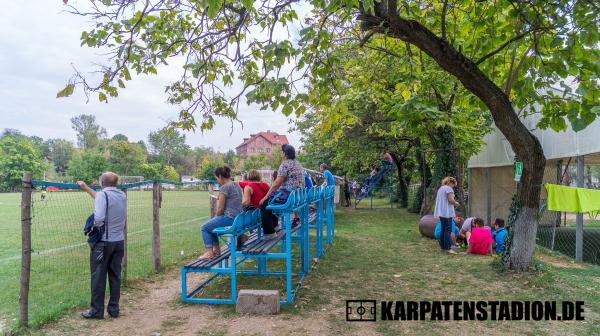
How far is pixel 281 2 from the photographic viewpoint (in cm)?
594

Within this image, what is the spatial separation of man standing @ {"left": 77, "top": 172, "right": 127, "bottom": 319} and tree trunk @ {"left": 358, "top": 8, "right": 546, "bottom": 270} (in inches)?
162

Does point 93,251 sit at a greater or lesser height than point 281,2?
lesser

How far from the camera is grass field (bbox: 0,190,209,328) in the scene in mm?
5645

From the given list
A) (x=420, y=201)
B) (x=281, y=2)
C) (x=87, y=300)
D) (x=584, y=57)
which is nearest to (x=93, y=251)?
(x=87, y=300)

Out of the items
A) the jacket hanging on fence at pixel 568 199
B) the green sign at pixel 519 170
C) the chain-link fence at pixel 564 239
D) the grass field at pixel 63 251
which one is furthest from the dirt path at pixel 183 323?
the chain-link fence at pixel 564 239

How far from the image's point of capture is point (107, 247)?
5035 mm

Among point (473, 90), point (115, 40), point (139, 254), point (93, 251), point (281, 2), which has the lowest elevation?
point (139, 254)

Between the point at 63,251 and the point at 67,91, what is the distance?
5752 mm

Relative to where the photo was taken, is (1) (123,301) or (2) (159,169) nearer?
(1) (123,301)

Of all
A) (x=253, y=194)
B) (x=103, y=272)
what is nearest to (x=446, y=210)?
(x=253, y=194)

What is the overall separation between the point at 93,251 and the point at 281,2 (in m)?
3.94

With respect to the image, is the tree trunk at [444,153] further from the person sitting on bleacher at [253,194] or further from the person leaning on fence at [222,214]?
the person leaning on fence at [222,214]

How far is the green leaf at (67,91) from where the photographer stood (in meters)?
5.09

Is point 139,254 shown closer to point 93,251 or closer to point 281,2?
point 93,251
